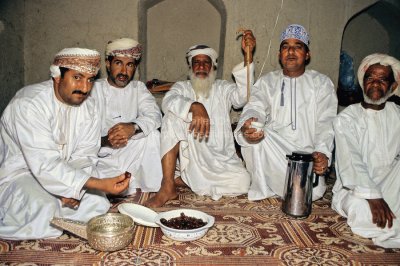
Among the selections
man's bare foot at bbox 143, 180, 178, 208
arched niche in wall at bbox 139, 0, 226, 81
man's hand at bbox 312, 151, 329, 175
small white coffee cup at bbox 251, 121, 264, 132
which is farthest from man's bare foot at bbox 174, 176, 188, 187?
arched niche in wall at bbox 139, 0, 226, 81

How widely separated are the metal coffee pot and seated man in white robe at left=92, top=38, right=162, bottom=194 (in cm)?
155

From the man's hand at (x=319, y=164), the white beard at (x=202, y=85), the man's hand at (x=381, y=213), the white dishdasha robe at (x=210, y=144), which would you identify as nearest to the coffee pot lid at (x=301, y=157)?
the man's hand at (x=319, y=164)

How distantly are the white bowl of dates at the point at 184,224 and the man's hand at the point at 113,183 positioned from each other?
43 cm

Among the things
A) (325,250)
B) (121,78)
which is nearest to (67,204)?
(121,78)

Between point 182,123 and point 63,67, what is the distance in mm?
1478

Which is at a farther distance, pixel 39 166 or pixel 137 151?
pixel 137 151

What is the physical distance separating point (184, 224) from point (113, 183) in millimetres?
676

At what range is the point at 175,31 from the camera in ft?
21.0

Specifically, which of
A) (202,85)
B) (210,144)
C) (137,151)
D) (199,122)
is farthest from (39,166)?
(202,85)

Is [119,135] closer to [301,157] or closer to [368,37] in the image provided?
[301,157]

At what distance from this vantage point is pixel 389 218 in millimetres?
2912

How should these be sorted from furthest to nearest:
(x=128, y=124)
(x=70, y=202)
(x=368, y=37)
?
(x=368, y=37) < (x=128, y=124) < (x=70, y=202)

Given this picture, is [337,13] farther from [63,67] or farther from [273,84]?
[63,67]

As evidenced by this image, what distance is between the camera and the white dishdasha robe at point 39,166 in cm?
268
